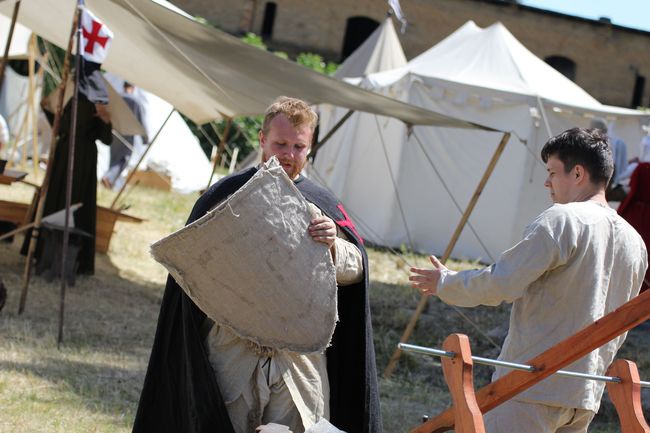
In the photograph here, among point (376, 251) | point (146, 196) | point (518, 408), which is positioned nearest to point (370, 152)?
point (376, 251)

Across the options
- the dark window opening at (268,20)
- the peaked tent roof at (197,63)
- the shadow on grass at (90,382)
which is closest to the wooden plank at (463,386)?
the shadow on grass at (90,382)

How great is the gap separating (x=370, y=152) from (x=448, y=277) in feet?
34.5

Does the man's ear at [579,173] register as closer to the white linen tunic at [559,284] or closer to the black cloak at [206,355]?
the white linen tunic at [559,284]

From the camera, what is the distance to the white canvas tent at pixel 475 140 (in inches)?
460

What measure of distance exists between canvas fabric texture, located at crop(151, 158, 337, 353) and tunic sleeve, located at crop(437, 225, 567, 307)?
323 millimetres

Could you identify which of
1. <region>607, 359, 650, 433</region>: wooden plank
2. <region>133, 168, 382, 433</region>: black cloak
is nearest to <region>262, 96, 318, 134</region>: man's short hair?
<region>133, 168, 382, 433</region>: black cloak

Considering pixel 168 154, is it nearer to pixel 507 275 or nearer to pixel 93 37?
pixel 93 37

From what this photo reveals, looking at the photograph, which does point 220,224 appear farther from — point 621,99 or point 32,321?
point 621,99

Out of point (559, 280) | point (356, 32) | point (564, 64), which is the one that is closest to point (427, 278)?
point (559, 280)

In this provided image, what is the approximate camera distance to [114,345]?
20.6 feet

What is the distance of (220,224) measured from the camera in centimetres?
257

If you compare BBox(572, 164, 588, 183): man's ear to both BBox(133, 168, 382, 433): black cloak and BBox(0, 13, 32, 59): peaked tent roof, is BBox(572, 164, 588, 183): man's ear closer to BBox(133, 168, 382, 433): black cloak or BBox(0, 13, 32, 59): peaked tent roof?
BBox(133, 168, 382, 433): black cloak

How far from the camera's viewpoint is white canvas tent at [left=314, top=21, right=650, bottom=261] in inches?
460

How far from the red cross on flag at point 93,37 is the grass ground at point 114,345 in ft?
5.51
